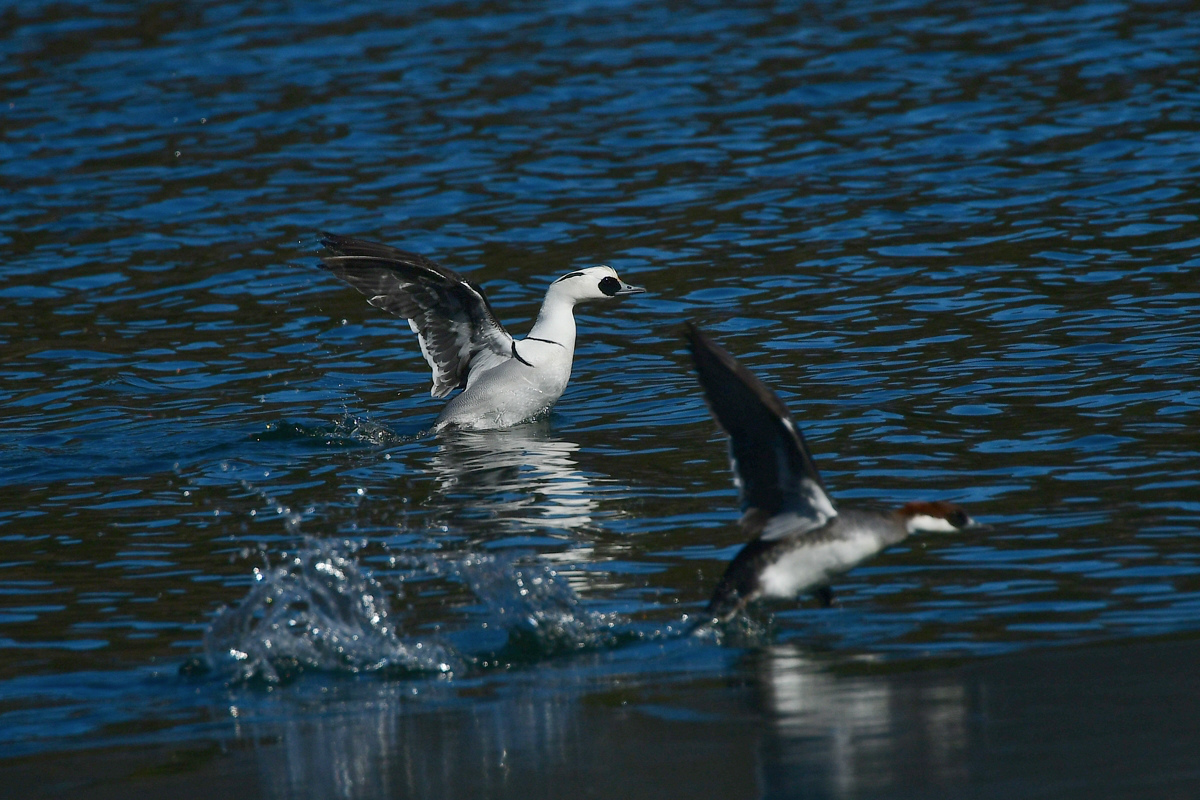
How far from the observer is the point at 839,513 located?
21.7 feet

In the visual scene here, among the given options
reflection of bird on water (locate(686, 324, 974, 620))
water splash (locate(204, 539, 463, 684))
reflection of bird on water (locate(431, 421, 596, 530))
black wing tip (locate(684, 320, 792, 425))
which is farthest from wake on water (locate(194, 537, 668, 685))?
reflection of bird on water (locate(431, 421, 596, 530))

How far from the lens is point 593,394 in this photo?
11297 mm

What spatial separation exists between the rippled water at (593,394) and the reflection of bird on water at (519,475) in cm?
4

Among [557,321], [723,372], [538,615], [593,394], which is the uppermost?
[557,321]

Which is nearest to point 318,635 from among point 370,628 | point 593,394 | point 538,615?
point 370,628

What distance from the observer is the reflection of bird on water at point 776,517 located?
6.35 metres

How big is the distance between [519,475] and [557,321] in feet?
6.93

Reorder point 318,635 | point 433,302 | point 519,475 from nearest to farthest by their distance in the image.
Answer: point 318,635 < point 519,475 < point 433,302

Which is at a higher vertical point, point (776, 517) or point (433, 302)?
point (433, 302)

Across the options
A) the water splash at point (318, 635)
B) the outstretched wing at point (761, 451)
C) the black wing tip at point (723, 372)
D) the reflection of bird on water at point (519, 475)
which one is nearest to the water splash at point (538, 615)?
the water splash at point (318, 635)

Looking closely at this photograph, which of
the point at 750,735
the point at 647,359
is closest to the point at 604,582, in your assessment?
the point at 750,735

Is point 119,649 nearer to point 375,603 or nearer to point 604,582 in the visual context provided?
point 375,603

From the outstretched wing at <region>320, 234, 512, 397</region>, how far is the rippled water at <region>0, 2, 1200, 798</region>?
496mm

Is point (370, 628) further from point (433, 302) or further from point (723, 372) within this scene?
point (433, 302)
